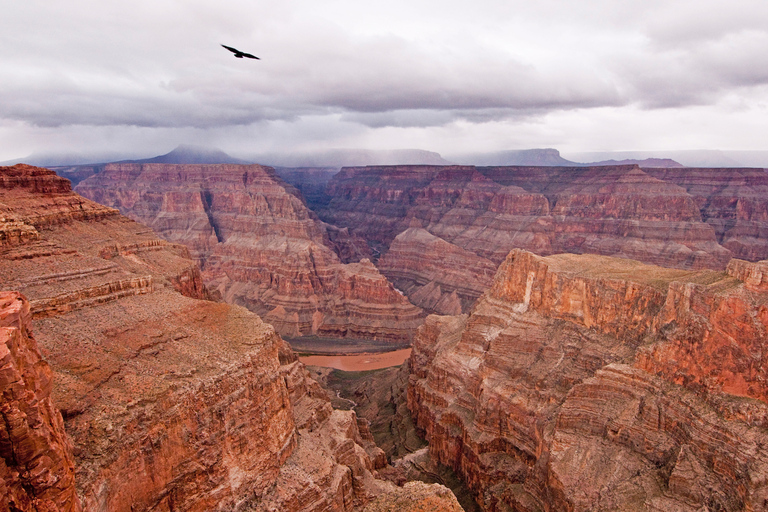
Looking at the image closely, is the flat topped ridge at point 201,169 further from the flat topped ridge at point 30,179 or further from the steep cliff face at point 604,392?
the steep cliff face at point 604,392

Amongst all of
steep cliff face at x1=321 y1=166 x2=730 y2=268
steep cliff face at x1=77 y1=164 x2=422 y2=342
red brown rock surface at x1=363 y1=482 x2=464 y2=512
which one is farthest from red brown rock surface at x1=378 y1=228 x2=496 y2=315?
red brown rock surface at x1=363 y1=482 x2=464 y2=512

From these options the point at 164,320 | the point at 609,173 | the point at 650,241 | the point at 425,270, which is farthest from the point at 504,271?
the point at 609,173

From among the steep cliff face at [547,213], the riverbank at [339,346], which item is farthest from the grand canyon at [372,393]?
the steep cliff face at [547,213]

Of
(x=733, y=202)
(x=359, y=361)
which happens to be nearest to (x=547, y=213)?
(x=733, y=202)

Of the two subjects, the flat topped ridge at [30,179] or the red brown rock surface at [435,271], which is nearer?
the flat topped ridge at [30,179]

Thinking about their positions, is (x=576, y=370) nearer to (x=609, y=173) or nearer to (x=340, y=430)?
(x=340, y=430)

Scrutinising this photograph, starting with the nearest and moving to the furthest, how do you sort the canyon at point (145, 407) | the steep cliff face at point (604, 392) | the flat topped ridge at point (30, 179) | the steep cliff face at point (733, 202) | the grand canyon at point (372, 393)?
the canyon at point (145, 407), the grand canyon at point (372, 393), the steep cliff face at point (604, 392), the flat topped ridge at point (30, 179), the steep cliff face at point (733, 202)

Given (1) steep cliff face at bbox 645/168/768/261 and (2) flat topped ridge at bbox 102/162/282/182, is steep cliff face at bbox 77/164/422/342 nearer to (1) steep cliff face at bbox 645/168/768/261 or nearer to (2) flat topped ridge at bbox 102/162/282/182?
(2) flat topped ridge at bbox 102/162/282/182

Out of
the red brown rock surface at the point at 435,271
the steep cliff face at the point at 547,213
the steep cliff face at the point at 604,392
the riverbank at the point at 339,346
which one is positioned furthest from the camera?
the steep cliff face at the point at 547,213
